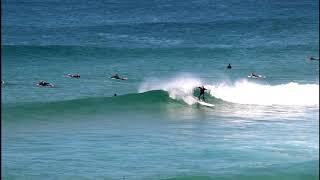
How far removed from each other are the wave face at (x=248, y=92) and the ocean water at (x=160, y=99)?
0.08 metres

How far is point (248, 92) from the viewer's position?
52.2 meters

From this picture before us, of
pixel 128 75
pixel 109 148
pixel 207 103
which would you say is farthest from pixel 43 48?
pixel 109 148

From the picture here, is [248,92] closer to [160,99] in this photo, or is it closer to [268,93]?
[268,93]

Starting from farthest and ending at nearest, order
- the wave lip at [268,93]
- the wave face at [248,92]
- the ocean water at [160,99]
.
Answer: the wave face at [248,92], the wave lip at [268,93], the ocean water at [160,99]

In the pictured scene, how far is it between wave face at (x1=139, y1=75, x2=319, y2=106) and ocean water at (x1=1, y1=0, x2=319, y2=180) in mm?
79

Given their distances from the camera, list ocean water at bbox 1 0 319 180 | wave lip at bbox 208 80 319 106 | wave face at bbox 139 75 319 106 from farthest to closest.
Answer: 1. wave face at bbox 139 75 319 106
2. wave lip at bbox 208 80 319 106
3. ocean water at bbox 1 0 319 180

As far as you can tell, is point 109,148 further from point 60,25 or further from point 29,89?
point 60,25

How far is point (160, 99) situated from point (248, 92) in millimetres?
6612

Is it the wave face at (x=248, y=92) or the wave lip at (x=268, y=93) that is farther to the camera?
the wave face at (x=248, y=92)

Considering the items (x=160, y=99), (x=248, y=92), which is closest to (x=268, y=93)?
(x=248, y=92)

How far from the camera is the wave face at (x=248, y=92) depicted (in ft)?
155

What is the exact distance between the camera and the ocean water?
101ft

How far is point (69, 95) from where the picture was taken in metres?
52.5

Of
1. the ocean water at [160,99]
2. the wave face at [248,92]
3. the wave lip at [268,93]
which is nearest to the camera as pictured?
the ocean water at [160,99]
